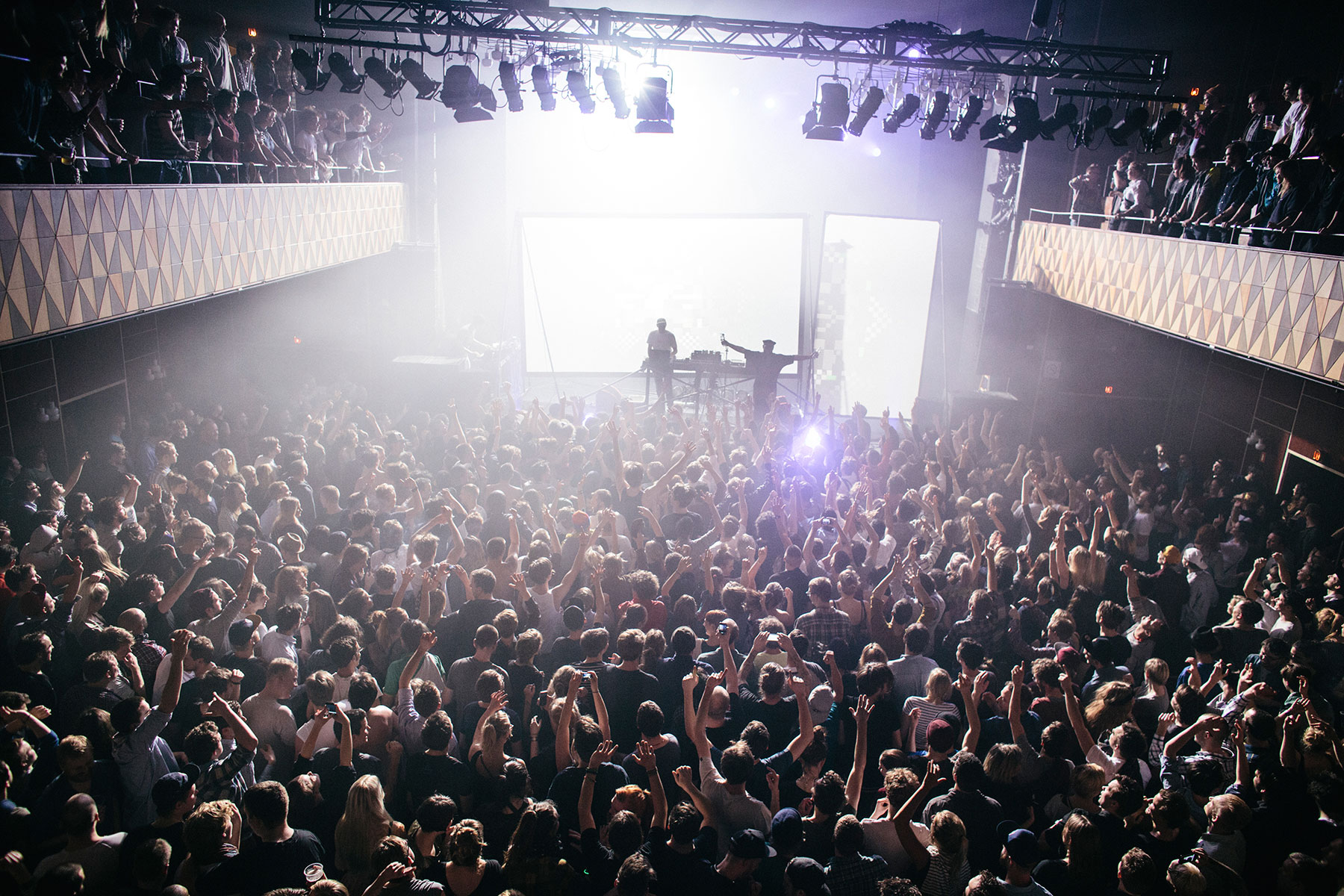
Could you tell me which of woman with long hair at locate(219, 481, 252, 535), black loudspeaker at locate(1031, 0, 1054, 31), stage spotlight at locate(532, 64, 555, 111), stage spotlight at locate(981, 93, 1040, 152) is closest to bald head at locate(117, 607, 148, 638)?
woman with long hair at locate(219, 481, 252, 535)

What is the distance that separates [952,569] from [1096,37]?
38.7 feet

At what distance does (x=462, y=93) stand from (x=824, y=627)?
29.4ft

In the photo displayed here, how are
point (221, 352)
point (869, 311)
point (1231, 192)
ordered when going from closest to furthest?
1. point (1231, 192)
2. point (221, 352)
3. point (869, 311)

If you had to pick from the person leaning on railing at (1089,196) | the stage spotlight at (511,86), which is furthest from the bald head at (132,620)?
the person leaning on railing at (1089,196)

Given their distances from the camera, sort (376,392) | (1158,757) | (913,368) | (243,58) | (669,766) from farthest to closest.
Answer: (913,368)
(376,392)
(243,58)
(1158,757)
(669,766)

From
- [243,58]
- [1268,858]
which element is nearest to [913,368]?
[243,58]

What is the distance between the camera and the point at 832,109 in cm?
1097

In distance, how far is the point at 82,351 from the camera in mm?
9133

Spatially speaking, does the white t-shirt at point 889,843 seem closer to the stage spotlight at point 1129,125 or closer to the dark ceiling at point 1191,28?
the stage spotlight at point 1129,125

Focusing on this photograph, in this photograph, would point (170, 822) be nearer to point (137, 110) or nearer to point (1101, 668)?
point (1101, 668)

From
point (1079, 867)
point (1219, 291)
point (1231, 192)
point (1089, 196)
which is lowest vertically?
point (1079, 867)

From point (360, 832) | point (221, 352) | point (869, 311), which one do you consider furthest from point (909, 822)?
point (869, 311)

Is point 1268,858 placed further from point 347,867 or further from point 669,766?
point 347,867

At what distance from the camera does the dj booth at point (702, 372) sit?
12.6 meters
